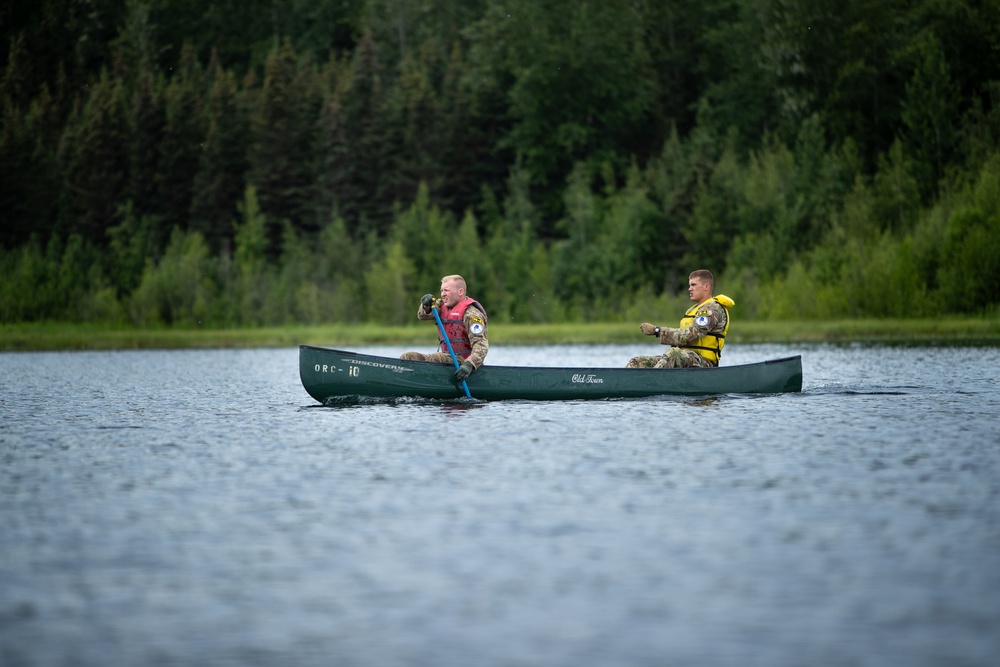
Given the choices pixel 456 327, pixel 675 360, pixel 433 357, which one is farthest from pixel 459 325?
pixel 675 360

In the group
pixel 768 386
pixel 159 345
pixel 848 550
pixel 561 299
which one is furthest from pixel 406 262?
pixel 848 550

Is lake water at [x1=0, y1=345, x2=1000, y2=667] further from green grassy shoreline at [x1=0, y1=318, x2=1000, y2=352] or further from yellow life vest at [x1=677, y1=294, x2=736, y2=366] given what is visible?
green grassy shoreline at [x1=0, y1=318, x2=1000, y2=352]

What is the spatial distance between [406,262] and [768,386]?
38514mm

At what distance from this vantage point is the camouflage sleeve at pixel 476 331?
19422 mm

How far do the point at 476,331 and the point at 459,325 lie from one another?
41cm

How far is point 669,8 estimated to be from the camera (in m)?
76.7

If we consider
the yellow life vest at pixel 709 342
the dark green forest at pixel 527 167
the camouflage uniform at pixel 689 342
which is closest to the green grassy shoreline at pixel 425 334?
the dark green forest at pixel 527 167

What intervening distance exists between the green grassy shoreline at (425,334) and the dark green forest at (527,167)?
221cm

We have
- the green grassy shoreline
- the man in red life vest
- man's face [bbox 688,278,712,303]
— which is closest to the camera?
the man in red life vest

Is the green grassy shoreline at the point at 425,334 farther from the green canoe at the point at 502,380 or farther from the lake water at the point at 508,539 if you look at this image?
the lake water at the point at 508,539

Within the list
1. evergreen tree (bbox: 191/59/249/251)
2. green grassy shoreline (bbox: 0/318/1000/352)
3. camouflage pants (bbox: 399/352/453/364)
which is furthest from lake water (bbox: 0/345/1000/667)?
evergreen tree (bbox: 191/59/249/251)

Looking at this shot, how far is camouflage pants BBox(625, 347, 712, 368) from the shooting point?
20.6 meters

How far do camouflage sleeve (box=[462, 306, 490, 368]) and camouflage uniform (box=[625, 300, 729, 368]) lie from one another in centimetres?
222

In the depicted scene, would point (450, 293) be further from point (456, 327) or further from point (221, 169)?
point (221, 169)
